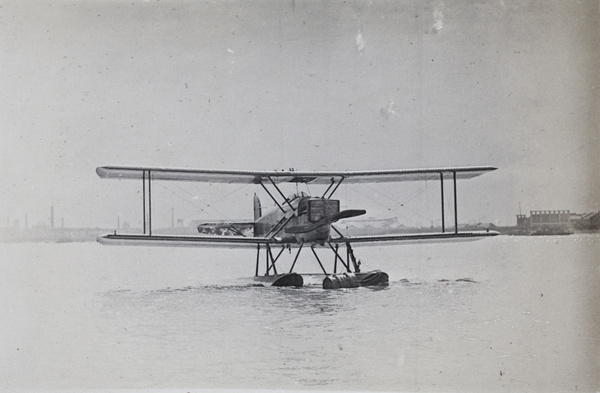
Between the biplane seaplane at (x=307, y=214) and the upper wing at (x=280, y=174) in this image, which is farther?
the biplane seaplane at (x=307, y=214)

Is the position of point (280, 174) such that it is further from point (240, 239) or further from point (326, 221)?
point (240, 239)

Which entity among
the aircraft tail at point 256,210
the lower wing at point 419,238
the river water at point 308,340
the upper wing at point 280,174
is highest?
the upper wing at point 280,174

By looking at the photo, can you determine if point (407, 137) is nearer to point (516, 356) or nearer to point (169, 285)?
point (516, 356)

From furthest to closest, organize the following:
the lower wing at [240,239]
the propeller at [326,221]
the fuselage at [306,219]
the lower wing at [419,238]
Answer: the fuselage at [306,219]
the lower wing at [419,238]
the propeller at [326,221]
the lower wing at [240,239]

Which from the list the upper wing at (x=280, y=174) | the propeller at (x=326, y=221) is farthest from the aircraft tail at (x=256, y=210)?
the propeller at (x=326, y=221)

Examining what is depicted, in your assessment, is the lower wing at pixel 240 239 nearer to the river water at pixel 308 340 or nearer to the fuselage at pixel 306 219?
the fuselage at pixel 306 219

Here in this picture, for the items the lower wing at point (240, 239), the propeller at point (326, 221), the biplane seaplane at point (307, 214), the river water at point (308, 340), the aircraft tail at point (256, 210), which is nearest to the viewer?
the river water at point (308, 340)
